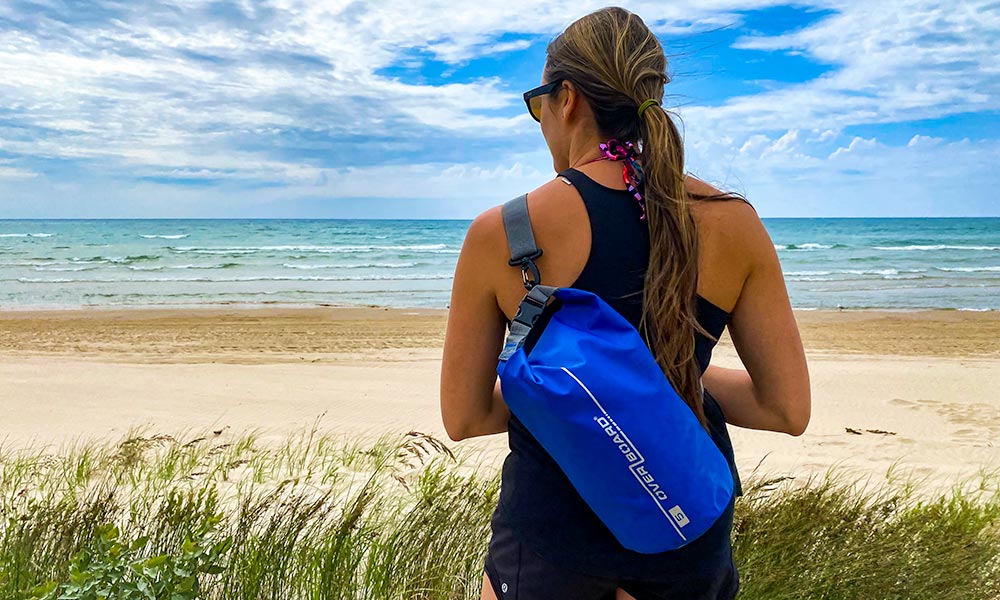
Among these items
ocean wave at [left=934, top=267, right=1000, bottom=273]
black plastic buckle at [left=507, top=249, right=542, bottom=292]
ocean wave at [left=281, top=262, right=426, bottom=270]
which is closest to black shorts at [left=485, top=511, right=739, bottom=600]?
black plastic buckle at [left=507, top=249, right=542, bottom=292]

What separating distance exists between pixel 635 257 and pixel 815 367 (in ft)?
33.7

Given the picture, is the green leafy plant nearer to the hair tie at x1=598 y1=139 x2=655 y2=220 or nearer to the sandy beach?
the hair tie at x1=598 y1=139 x2=655 y2=220

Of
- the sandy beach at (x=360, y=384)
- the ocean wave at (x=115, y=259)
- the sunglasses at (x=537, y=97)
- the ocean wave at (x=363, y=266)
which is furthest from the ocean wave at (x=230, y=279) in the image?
the sunglasses at (x=537, y=97)

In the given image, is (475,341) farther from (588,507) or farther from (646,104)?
(646,104)

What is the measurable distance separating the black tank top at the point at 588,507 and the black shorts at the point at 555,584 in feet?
0.05

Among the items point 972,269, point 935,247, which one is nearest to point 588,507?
point 972,269

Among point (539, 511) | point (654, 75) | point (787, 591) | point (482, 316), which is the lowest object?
point (787, 591)

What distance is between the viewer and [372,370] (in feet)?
33.9

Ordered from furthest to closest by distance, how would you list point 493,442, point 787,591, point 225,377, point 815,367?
point 815,367 < point 225,377 < point 493,442 < point 787,591

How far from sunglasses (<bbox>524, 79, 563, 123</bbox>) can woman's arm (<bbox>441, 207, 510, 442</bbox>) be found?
297 mm

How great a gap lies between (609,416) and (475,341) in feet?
1.06

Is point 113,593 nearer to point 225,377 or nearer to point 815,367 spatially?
point 225,377

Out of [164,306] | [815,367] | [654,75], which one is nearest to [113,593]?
[654,75]

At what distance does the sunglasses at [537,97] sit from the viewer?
58.5 inches
